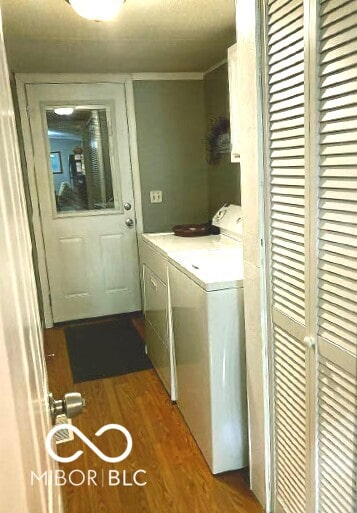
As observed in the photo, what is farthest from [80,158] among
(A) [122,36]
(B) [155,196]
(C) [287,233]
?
(C) [287,233]

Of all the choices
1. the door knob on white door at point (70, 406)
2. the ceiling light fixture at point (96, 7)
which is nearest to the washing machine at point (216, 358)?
the door knob on white door at point (70, 406)

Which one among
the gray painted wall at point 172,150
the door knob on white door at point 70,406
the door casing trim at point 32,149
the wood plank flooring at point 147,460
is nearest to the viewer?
the door knob on white door at point 70,406

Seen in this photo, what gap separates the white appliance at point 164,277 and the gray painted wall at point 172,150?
2.28ft

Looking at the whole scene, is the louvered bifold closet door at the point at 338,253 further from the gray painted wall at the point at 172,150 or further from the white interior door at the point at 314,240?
the gray painted wall at the point at 172,150

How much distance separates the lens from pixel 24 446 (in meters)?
0.46

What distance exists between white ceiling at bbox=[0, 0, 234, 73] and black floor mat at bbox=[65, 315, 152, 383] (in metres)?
2.15

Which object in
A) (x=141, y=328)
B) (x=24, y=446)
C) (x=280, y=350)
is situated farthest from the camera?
(x=141, y=328)

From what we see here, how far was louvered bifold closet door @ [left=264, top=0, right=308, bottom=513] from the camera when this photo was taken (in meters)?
1.24

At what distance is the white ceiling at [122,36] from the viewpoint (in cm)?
210

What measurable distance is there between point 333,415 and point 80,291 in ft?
9.83

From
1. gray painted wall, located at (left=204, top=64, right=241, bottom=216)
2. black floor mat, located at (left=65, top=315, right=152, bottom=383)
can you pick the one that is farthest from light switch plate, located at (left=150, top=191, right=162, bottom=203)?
black floor mat, located at (left=65, top=315, right=152, bottom=383)

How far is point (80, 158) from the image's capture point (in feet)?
12.1

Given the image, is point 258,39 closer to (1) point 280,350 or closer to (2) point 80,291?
(1) point 280,350

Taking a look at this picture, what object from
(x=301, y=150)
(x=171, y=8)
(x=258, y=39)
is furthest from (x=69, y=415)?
(x=171, y=8)
